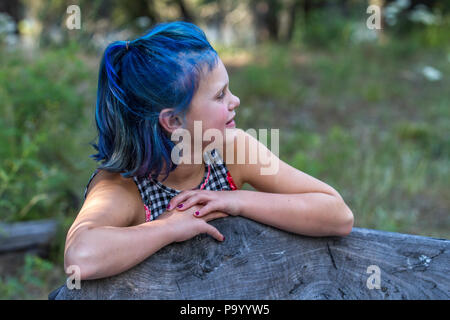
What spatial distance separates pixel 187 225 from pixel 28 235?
2106 mm

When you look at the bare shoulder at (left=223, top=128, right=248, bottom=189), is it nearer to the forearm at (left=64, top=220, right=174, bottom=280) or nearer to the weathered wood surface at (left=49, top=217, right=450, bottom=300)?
the weathered wood surface at (left=49, top=217, right=450, bottom=300)

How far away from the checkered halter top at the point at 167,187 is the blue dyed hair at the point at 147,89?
3.0 inches

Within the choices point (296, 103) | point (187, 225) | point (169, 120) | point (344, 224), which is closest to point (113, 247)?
point (187, 225)

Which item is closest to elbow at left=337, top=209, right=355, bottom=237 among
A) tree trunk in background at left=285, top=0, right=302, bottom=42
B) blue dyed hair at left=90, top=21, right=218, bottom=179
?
blue dyed hair at left=90, top=21, right=218, bottom=179

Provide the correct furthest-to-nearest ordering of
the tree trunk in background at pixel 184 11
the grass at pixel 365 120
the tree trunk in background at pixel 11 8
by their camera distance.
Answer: the tree trunk in background at pixel 184 11 → the tree trunk in background at pixel 11 8 → the grass at pixel 365 120

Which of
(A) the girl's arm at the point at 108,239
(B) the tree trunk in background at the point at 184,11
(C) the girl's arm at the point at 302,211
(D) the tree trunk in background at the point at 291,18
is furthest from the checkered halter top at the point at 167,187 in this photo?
(B) the tree trunk in background at the point at 184,11

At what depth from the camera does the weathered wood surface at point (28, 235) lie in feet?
9.98

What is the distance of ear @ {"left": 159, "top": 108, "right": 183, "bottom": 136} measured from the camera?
145 cm

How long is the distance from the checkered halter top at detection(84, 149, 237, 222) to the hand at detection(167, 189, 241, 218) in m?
0.16

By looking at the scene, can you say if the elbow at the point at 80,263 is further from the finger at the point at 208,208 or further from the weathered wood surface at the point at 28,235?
the weathered wood surface at the point at 28,235

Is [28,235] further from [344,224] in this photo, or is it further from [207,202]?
[344,224]

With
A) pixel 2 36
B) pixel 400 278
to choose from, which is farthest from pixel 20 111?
pixel 400 278

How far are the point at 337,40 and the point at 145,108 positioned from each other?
643 centimetres

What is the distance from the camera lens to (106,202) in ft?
4.67
